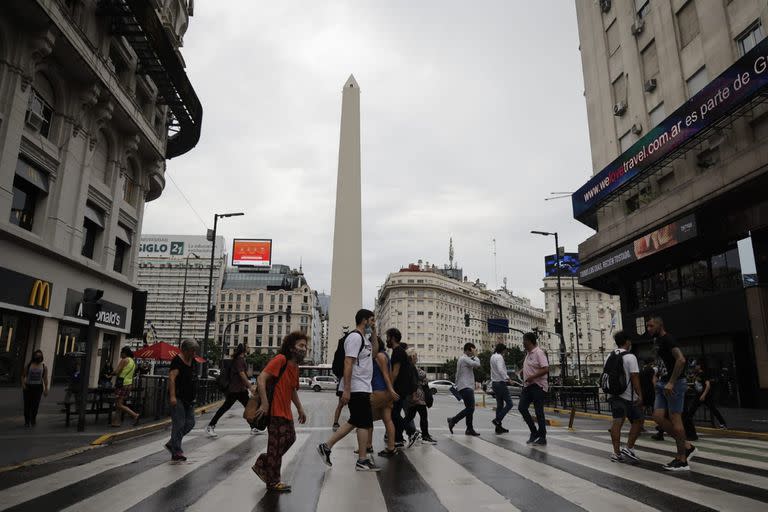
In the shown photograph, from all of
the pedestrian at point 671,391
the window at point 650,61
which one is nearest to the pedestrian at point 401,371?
the pedestrian at point 671,391

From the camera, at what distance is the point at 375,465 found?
20.7 ft

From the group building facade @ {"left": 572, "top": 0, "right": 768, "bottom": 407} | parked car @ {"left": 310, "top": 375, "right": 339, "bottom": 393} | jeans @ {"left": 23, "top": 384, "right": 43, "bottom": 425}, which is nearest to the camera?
jeans @ {"left": 23, "top": 384, "right": 43, "bottom": 425}

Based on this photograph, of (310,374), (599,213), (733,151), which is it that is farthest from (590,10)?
(310,374)

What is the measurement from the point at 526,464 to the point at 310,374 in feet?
190

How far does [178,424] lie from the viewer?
707 centimetres

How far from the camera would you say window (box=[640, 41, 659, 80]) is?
79.3 ft

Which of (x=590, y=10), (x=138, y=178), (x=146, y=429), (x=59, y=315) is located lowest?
(x=146, y=429)

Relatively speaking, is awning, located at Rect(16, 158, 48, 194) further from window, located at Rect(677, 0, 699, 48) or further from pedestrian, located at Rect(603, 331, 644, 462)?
window, located at Rect(677, 0, 699, 48)

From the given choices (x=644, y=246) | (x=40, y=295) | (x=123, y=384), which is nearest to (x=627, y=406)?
(x=123, y=384)

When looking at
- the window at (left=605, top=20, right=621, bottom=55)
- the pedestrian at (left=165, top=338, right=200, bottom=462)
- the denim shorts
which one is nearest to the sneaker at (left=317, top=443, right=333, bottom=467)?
the pedestrian at (left=165, top=338, right=200, bottom=462)

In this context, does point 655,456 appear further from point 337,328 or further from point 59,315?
point 337,328

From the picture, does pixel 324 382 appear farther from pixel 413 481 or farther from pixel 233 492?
pixel 233 492

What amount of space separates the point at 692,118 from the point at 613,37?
11.7 meters

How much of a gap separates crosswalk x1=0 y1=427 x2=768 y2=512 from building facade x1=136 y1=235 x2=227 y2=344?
110909 millimetres
